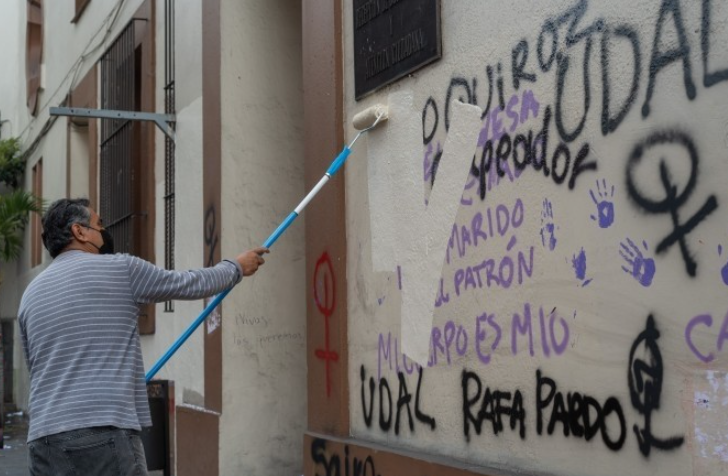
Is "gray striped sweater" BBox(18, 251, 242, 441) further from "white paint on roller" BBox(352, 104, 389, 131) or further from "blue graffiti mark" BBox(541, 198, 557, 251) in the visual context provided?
"white paint on roller" BBox(352, 104, 389, 131)

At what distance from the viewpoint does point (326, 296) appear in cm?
558

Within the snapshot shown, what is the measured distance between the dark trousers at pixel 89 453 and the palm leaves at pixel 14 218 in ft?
40.0

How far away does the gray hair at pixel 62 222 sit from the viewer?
4.05 metres

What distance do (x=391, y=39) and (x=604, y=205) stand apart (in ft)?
6.19

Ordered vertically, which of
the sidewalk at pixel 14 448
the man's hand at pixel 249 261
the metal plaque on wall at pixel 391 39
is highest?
the metal plaque on wall at pixel 391 39

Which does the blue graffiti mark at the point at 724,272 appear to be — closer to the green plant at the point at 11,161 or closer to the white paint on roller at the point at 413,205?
the white paint on roller at the point at 413,205

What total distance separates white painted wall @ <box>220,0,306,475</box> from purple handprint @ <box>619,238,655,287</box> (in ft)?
12.7

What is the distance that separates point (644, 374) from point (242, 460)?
3.97 meters

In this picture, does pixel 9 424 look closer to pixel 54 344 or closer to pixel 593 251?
pixel 54 344

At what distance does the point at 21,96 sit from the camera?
59.1 feet

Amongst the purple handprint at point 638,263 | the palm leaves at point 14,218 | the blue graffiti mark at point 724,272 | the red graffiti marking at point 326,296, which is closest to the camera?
the blue graffiti mark at point 724,272

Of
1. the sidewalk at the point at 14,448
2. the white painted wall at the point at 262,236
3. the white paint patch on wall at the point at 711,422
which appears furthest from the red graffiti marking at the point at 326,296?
the sidewalk at the point at 14,448

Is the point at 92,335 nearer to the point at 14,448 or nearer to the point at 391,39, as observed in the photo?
the point at 391,39

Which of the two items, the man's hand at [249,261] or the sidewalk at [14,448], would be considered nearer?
the man's hand at [249,261]
